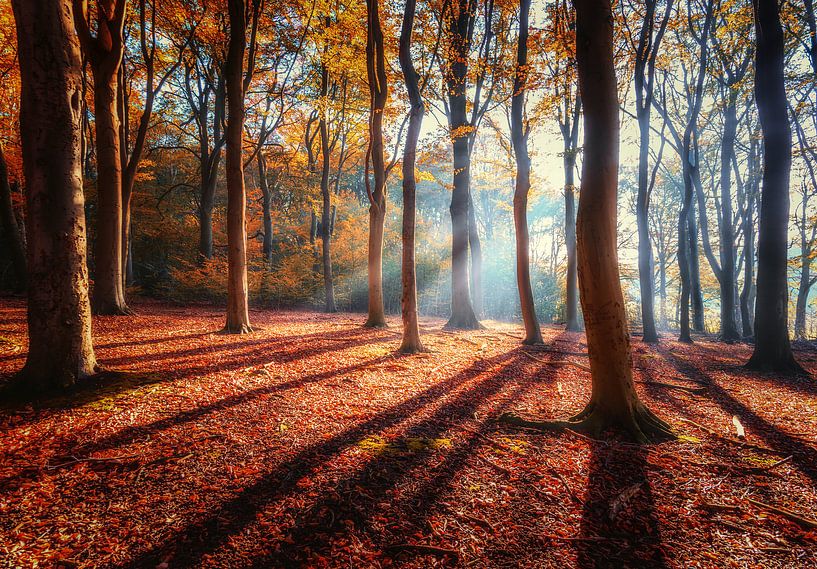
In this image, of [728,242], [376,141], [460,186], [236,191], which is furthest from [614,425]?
[728,242]

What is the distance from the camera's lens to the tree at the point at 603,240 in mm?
3652

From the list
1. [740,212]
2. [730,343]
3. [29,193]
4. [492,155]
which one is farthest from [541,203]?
[29,193]

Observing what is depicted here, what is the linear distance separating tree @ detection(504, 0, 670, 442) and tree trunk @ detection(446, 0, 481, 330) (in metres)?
7.83

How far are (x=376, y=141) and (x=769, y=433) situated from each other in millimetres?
9775

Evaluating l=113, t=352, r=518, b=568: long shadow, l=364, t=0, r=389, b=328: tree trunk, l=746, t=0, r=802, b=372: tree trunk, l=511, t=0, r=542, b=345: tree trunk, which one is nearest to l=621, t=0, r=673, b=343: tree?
l=746, t=0, r=802, b=372: tree trunk

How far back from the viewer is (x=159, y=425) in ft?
10.7

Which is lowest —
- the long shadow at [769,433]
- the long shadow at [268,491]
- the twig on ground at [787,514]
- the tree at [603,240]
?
the long shadow at [769,433]

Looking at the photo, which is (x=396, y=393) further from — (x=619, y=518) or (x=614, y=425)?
(x=619, y=518)

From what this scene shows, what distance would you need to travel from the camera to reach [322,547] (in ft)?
6.27

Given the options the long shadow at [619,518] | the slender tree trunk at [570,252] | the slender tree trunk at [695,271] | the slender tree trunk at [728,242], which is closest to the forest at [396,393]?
the long shadow at [619,518]

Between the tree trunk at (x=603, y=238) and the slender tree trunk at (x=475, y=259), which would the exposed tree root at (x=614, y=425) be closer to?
the tree trunk at (x=603, y=238)

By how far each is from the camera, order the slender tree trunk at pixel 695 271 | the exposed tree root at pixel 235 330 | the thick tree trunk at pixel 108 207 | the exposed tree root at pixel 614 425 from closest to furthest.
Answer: the exposed tree root at pixel 614 425, the exposed tree root at pixel 235 330, the thick tree trunk at pixel 108 207, the slender tree trunk at pixel 695 271

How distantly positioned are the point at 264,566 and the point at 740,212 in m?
25.0

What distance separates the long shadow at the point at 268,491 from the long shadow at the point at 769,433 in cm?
298
